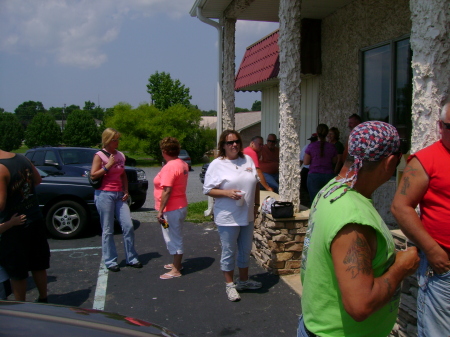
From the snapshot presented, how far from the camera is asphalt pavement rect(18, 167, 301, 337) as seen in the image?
4203 millimetres

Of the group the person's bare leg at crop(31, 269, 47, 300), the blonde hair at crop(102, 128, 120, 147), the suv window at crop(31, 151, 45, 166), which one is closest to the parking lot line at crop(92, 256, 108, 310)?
the person's bare leg at crop(31, 269, 47, 300)

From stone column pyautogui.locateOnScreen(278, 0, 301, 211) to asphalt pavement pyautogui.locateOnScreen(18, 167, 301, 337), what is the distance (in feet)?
4.02

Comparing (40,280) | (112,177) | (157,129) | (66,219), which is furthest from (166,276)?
(157,129)

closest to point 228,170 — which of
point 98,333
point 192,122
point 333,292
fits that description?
point 98,333

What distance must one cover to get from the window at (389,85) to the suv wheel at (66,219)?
5.37m

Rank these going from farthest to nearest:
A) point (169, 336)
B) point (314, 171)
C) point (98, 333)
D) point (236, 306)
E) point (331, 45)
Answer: point (331, 45), point (314, 171), point (236, 306), point (169, 336), point (98, 333)

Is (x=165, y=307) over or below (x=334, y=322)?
below

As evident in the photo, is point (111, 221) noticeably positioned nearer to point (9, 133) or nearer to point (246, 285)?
point (246, 285)

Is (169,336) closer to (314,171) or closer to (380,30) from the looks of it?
(314,171)

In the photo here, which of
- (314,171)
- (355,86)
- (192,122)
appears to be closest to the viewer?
(314,171)

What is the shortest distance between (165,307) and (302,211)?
2238mm

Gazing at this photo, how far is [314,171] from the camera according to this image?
6.52 m

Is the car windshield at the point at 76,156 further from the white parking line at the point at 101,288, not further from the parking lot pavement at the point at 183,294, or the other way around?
the white parking line at the point at 101,288

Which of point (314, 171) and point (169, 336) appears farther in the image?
point (314, 171)
